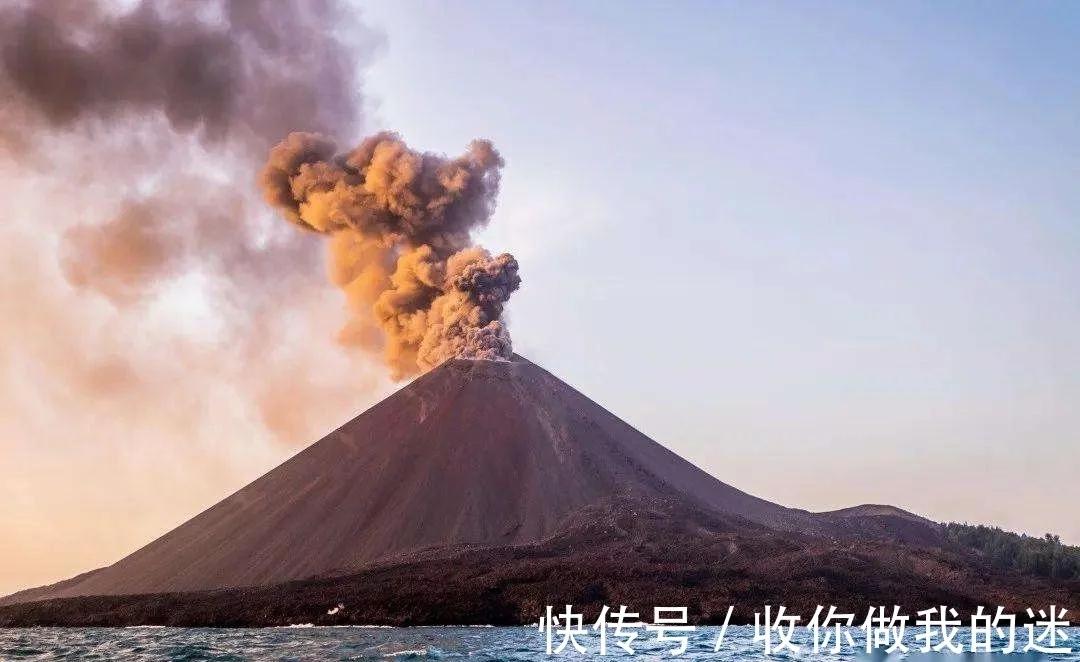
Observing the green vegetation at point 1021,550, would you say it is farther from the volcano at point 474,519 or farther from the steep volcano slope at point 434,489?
the steep volcano slope at point 434,489

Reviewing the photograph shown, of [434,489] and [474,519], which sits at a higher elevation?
[434,489]

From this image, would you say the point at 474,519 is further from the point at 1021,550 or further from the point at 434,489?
the point at 1021,550

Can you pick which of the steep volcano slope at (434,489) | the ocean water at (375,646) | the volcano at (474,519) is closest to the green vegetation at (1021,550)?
the volcano at (474,519)

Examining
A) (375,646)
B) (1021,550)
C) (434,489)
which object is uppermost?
(434,489)

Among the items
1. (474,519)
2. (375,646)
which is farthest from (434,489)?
(375,646)

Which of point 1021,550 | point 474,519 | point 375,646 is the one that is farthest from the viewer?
point 1021,550

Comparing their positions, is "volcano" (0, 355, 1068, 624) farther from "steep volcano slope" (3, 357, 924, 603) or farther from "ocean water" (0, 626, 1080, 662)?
"ocean water" (0, 626, 1080, 662)

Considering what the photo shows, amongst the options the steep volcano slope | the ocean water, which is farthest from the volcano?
the ocean water

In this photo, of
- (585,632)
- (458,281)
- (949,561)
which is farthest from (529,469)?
(585,632)
